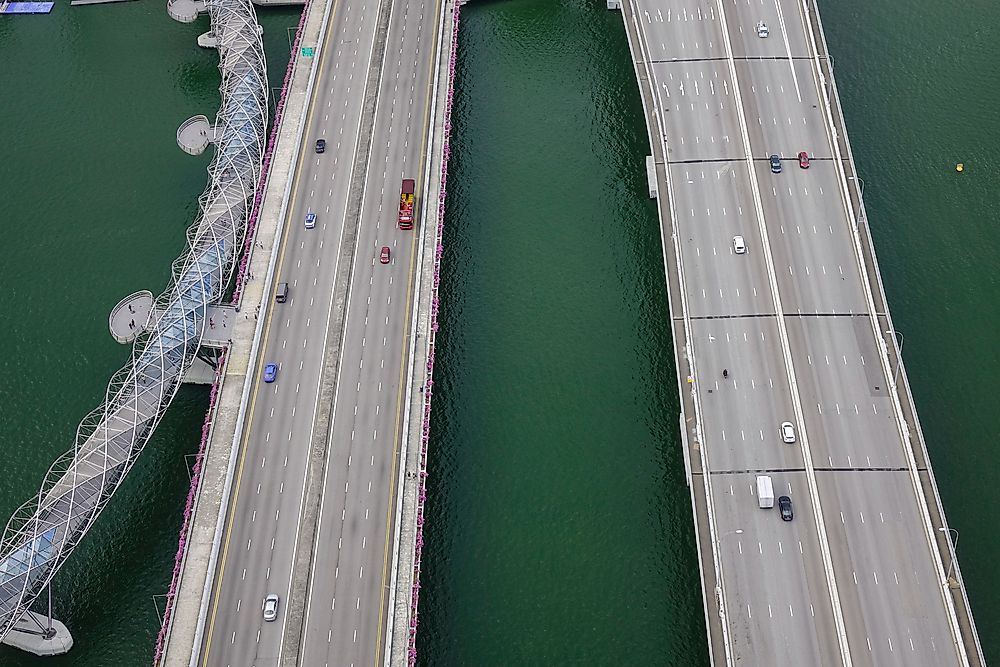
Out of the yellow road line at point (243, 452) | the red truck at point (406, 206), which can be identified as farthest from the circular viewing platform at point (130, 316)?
the red truck at point (406, 206)

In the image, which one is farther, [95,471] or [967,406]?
[967,406]

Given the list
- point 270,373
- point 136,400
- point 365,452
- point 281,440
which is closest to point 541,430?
point 365,452

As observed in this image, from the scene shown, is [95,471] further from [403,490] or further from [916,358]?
[916,358]

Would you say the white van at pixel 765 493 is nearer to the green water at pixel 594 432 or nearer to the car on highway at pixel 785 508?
the car on highway at pixel 785 508

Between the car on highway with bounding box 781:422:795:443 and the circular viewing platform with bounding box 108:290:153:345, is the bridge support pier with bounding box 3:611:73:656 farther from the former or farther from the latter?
the car on highway with bounding box 781:422:795:443

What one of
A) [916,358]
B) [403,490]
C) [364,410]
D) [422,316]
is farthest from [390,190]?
[916,358]

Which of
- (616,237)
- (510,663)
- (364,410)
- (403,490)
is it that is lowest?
(510,663)
